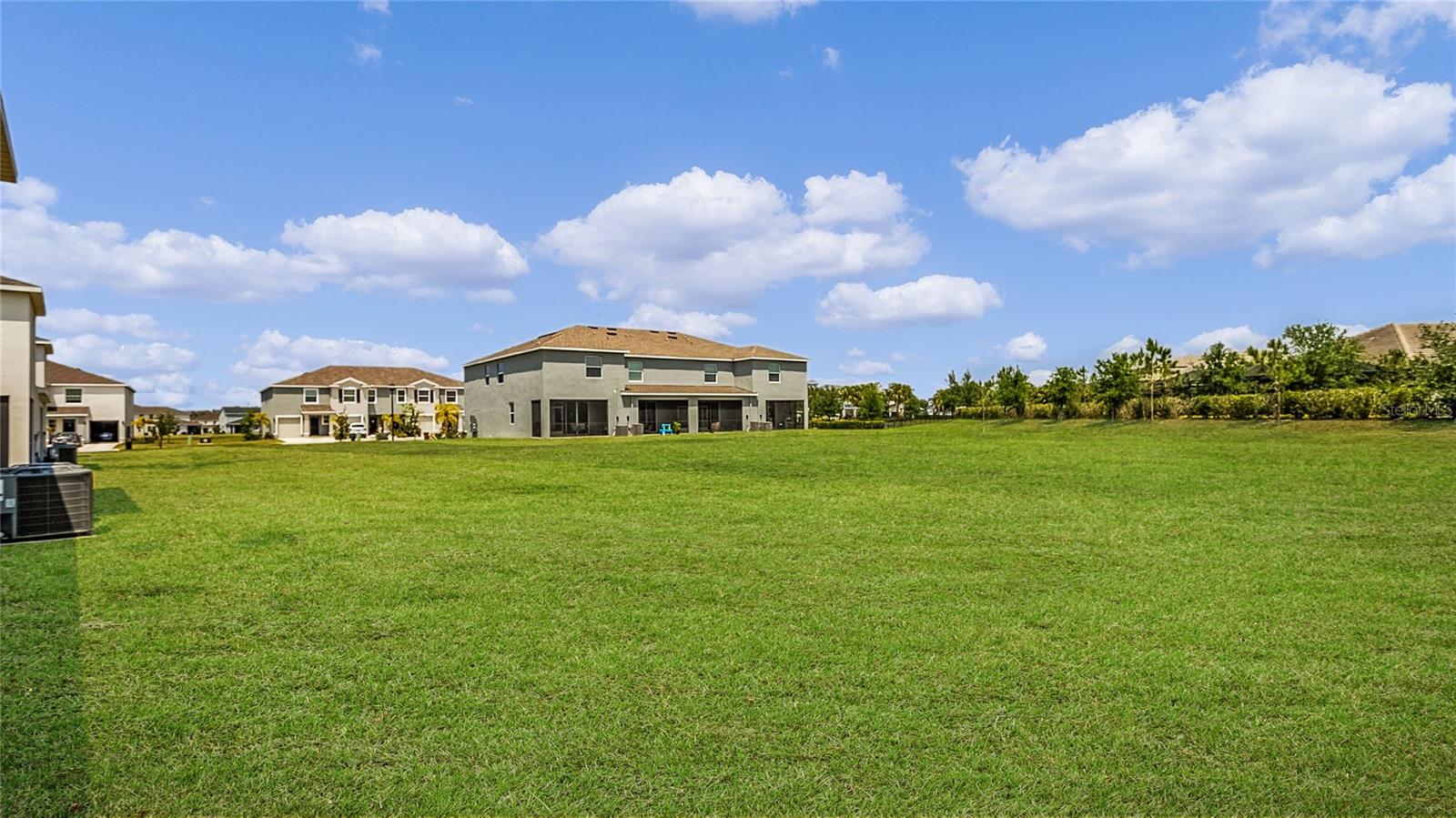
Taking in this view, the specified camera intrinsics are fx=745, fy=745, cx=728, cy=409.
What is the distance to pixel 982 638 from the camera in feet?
14.8

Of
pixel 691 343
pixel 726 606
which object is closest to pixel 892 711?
pixel 726 606

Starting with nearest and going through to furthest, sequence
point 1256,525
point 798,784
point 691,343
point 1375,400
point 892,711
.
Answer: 1. point 798,784
2. point 892,711
3. point 1256,525
4. point 1375,400
5. point 691,343

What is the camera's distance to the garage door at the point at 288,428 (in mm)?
60000

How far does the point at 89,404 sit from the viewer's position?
49125 mm

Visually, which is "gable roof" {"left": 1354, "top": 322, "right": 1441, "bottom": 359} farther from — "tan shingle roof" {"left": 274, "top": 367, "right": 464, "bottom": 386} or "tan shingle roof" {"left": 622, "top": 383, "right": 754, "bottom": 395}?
"tan shingle roof" {"left": 274, "top": 367, "right": 464, "bottom": 386}

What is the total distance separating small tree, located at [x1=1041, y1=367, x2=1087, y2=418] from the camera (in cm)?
3462

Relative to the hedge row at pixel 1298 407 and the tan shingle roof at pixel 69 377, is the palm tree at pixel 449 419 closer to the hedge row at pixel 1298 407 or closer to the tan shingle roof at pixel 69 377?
the tan shingle roof at pixel 69 377

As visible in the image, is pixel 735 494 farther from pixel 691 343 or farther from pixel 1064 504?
pixel 691 343

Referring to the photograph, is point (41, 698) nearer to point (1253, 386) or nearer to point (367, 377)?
point (1253, 386)

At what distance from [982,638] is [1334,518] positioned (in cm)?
739

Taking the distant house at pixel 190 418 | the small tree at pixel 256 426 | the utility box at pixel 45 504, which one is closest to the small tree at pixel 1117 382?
Answer: the utility box at pixel 45 504

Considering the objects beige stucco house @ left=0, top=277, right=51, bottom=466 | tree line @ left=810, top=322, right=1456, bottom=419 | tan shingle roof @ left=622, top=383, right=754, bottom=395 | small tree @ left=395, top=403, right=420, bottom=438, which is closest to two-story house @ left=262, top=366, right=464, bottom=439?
small tree @ left=395, top=403, right=420, bottom=438

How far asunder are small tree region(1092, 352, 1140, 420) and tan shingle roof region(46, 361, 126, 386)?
59521mm

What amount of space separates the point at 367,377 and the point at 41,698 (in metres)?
65.4
